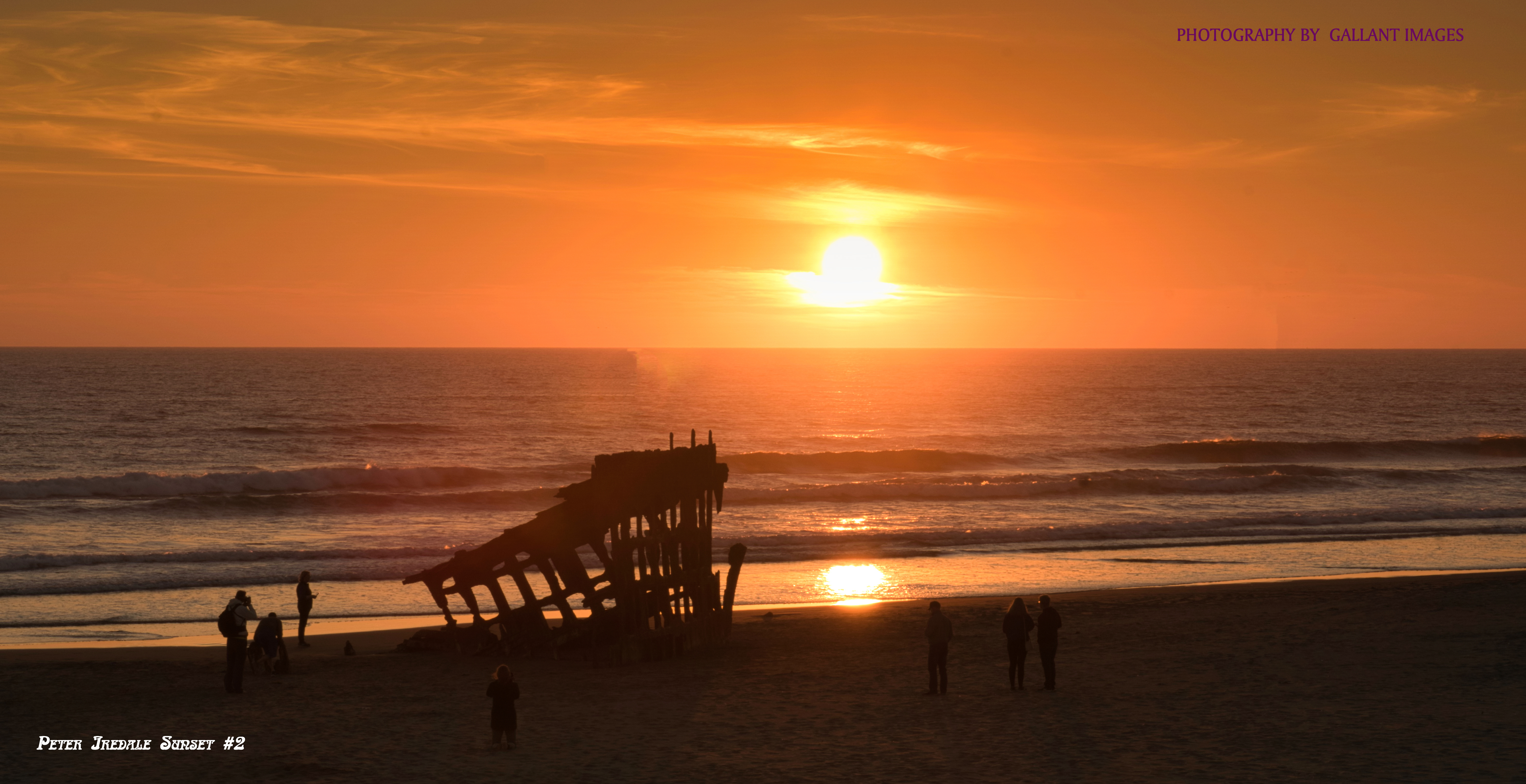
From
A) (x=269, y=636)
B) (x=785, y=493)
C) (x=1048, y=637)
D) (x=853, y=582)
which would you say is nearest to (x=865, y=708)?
(x=1048, y=637)

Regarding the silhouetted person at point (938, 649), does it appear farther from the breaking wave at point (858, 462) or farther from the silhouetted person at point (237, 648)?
the breaking wave at point (858, 462)

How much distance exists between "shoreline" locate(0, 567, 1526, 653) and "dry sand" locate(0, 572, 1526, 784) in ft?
1.60

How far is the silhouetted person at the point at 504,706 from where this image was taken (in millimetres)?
13750

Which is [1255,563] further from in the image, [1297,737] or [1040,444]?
[1040,444]

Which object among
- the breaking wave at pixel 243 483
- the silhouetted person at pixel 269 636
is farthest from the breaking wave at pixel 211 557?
the breaking wave at pixel 243 483

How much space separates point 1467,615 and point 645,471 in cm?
1634

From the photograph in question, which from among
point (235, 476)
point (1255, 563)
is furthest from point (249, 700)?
point (235, 476)

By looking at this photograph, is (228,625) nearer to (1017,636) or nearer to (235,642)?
(235,642)

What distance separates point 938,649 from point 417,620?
1315cm

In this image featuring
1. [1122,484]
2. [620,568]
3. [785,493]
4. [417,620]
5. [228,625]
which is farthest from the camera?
[1122,484]

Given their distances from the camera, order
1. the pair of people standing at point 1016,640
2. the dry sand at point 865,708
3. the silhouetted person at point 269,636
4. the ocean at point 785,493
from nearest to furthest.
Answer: the dry sand at point 865,708
the pair of people standing at point 1016,640
the silhouetted person at point 269,636
the ocean at point 785,493

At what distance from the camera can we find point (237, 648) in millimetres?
16906

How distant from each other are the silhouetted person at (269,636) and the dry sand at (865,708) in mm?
513

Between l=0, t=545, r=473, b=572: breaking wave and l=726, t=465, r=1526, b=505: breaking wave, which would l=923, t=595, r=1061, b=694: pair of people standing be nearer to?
l=0, t=545, r=473, b=572: breaking wave
